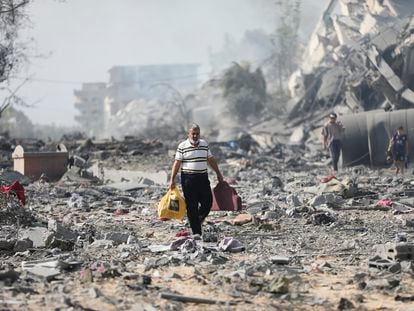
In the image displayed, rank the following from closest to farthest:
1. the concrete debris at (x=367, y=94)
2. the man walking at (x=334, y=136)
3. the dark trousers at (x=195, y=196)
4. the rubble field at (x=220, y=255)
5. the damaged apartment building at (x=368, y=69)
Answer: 1. the rubble field at (x=220, y=255)
2. the dark trousers at (x=195, y=196)
3. the man walking at (x=334, y=136)
4. the concrete debris at (x=367, y=94)
5. the damaged apartment building at (x=368, y=69)

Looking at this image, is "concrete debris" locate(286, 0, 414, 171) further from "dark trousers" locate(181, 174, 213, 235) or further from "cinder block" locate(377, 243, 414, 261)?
"cinder block" locate(377, 243, 414, 261)

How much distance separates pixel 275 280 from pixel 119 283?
3.90ft

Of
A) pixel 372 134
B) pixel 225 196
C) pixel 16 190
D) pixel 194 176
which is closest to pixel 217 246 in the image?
pixel 194 176

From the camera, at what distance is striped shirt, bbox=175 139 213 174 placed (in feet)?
25.0

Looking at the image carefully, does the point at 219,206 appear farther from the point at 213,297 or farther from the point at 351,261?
the point at 213,297

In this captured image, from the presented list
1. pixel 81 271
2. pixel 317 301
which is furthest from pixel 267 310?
pixel 81 271

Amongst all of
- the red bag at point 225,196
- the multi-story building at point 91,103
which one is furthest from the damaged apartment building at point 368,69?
the multi-story building at point 91,103

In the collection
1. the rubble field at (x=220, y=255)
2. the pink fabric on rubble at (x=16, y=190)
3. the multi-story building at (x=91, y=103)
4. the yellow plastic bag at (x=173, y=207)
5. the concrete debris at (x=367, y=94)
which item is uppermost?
the multi-story building at (x=91, y=103)

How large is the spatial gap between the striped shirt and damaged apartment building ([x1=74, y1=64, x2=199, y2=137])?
84.4 meters

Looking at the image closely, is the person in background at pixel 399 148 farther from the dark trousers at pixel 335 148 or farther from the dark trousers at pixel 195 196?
the dark trousers at pixel 195 196

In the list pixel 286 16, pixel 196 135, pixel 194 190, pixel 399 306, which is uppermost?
pixel 286 16

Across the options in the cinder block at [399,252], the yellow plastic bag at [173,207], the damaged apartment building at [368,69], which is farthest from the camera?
the damaged apartment building at [368,69]

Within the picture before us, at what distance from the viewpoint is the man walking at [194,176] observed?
25.0 ft

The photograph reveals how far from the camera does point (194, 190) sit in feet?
25.1
